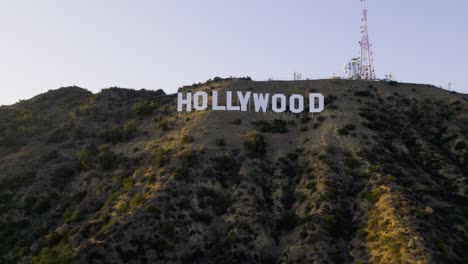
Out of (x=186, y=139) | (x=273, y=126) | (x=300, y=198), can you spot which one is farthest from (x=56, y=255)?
(x=273, y=126)

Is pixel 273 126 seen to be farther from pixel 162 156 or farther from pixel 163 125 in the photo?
pixel 162 156

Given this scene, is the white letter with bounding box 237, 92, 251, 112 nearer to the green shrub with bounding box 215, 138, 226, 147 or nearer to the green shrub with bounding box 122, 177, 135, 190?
the green shrub with bounding box 215, 138, 226, 147

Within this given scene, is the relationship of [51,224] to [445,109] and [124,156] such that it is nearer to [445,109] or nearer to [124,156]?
[124,156]

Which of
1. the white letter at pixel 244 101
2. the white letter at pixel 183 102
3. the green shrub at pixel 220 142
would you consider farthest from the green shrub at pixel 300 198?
the white letter at pixel 183 102

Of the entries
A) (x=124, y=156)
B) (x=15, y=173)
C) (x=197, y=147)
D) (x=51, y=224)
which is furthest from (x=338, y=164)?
(x=15, y=173)

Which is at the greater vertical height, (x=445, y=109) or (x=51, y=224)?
(x=445, y=109)
